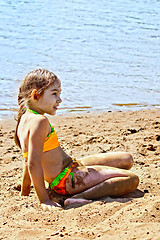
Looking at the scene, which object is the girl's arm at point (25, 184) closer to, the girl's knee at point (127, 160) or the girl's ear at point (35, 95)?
the girl's ear at point (35, 95)

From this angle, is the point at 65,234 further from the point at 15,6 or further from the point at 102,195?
the point at 15,6

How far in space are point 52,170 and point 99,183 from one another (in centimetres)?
43

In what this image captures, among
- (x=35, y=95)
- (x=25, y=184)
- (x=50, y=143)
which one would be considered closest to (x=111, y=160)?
(x=50, y=143)

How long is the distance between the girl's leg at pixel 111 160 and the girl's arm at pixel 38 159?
65cm

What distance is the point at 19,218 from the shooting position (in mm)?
2795

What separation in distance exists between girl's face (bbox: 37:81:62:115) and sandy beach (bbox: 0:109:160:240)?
80 cm

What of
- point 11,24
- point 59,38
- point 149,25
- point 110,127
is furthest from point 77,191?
point 149,25

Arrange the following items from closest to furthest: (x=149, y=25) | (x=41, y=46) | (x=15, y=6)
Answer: (x=41, y=46), (x=149, y=25), (x=15, y=6)

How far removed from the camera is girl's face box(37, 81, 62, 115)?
10.5 feet

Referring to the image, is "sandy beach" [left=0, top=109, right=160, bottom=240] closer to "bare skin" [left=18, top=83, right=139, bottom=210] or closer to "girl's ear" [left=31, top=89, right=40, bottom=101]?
"bare skin" [left=18, top=83, right=139, bottom=210]

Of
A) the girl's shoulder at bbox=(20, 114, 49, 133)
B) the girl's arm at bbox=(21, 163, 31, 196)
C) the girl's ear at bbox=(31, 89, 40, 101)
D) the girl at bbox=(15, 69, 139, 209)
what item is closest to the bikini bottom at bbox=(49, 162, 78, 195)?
the girl at bbox=(15, 69, 139, 209)

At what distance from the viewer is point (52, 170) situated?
322 centimetres

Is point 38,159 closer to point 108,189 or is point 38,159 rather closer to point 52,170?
point 52,170

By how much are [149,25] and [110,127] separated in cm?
1092
